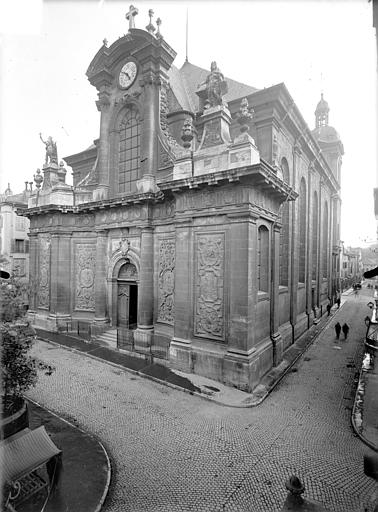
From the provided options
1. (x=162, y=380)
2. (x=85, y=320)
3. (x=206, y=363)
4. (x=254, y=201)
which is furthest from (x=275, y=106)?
(x=85, y=320)

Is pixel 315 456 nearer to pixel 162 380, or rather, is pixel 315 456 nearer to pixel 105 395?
pixel 162 380

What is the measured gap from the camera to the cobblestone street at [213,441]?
571 cm

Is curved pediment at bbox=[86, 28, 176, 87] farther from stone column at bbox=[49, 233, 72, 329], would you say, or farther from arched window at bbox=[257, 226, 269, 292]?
arched window at bbox=[257, 226, 269, 292]

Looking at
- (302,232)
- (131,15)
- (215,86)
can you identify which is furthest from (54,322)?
(131,15)

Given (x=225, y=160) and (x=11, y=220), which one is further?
(x=11, y=220)

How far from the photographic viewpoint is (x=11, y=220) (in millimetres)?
29312

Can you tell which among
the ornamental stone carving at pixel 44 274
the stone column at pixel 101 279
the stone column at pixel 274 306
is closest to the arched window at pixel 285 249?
the stone column at pixel 274 306

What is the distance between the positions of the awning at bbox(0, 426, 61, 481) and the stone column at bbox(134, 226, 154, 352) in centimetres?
890

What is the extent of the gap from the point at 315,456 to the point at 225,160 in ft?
31.6

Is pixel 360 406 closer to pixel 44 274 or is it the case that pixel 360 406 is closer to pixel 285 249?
pixel 285 249

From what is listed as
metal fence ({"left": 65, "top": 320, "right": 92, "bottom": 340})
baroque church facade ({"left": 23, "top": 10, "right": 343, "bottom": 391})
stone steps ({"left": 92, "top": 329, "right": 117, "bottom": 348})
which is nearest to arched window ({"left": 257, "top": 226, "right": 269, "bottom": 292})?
baroque church facade ({"left": 23, "top": 10, "right": 343, "bottom": 391})

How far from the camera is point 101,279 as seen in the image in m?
17.0

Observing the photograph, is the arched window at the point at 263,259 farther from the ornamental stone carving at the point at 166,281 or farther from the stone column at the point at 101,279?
the stone column at the point at 101,279

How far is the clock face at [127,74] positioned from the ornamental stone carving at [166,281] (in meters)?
9.58
